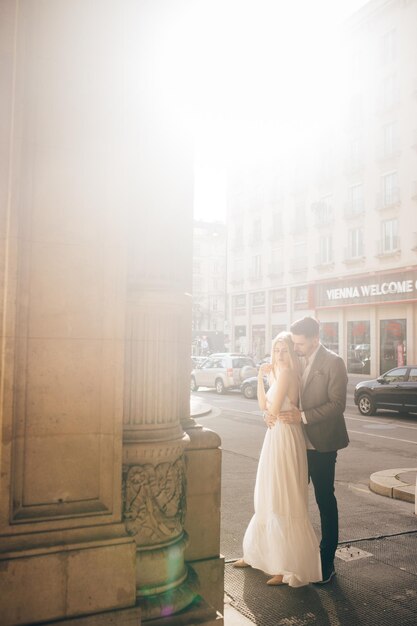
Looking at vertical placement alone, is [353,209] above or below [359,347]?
above

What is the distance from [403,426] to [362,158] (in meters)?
25.7

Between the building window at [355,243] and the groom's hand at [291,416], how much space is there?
34058mm

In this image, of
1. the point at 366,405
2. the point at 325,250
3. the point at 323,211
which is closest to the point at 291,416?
the point at 366,405

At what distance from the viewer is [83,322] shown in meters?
3.25

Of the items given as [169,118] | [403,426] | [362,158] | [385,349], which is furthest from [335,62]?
[169,118]

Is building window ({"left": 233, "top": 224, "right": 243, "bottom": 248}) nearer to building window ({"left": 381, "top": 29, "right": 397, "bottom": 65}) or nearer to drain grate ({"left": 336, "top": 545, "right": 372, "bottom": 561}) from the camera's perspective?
building window ({"left": 381, "top": 29, "right": 397, "bottom": 65})

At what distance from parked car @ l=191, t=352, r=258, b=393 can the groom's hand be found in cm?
2199

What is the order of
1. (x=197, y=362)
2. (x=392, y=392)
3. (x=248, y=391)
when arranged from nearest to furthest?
(x=392, y=392), (x=248, y=391), (x=197, y=362)

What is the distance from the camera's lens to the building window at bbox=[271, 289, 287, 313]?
45397 mm

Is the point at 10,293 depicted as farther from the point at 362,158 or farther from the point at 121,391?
the point at 362,158

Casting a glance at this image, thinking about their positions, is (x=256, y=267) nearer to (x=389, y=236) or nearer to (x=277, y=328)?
(x=277, y=328)

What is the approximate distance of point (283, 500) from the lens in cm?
436

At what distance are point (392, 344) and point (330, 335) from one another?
5.83 meters

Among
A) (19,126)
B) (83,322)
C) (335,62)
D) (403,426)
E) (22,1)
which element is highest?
(335,62)
